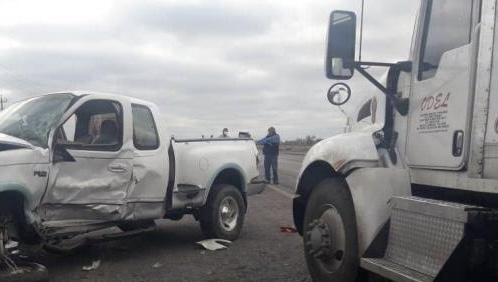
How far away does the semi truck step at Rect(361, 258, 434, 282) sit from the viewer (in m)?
4.01

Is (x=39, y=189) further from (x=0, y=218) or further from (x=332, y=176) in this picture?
(x=332, y=176)

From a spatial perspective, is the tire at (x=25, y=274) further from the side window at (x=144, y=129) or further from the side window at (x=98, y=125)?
the side window at (x=144, y=129)

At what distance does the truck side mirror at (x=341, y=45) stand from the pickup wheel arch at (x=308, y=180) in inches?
39.8

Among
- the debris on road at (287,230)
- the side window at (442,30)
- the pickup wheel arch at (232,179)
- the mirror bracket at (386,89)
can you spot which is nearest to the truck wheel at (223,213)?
the pickup wheel arch at (232,179)

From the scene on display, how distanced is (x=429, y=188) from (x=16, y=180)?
378cm

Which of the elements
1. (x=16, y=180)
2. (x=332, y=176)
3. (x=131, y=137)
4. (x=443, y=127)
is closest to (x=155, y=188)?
(x=131, y=137)

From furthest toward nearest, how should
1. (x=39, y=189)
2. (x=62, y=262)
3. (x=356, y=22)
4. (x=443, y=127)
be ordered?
(x=62, y=262)
(x=39, y=189)
(x=356, y=22)
(x=443, y=127)

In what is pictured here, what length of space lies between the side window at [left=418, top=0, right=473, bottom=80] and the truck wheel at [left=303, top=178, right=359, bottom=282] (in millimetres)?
1247

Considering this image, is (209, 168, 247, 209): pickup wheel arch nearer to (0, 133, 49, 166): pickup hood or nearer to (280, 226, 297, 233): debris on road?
(280, 226, 297, 233): debris on road

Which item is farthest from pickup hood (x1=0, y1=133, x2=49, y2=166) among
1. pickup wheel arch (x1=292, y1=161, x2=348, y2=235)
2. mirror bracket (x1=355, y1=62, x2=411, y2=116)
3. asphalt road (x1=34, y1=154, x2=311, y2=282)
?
mirror bracket (x1=355, y1=62, x2=411, y2=116)

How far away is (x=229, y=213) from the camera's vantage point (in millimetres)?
8953

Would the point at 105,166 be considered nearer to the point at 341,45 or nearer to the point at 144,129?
the point at 144,129

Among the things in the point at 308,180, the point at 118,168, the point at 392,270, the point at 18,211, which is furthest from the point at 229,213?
the point at 392,270

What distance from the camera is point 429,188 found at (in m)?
4.57
